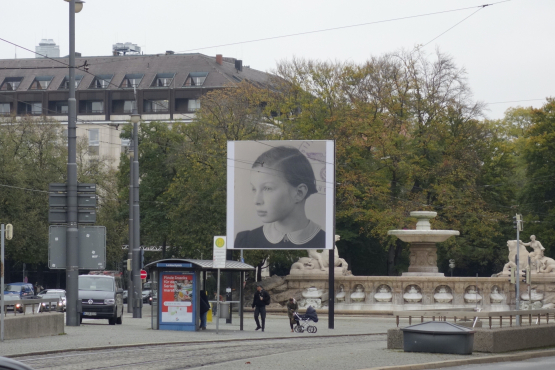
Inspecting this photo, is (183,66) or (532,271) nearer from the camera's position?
(532,271)

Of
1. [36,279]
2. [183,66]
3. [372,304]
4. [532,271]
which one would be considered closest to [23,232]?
[36,279]

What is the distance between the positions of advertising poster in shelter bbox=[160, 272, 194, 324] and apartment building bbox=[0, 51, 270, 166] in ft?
226

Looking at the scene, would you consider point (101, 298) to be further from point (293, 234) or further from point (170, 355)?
point (170, 355)

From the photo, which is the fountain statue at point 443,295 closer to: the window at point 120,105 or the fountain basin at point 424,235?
Result: the fountain basin at point 424,235

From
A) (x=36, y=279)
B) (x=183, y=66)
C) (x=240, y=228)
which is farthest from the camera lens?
(x=183, y=66)

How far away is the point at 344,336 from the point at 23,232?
37.1 m

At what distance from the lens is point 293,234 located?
115 feet

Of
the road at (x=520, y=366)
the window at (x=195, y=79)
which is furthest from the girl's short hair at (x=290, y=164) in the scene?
the window at (x=195, y=79)

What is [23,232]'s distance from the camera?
6044 centimetres

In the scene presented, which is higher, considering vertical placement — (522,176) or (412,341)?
(522,176)

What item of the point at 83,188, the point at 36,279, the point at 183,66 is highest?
the point at 183,66

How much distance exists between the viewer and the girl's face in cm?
3544

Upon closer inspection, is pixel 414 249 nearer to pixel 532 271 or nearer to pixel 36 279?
pixel 532 271

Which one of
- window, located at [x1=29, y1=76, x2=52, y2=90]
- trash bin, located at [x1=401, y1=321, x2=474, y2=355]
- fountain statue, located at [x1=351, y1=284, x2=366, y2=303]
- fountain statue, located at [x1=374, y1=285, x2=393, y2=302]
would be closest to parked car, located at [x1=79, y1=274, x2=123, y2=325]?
fountain statue, located at [x1=351, y1=284, x2=366, y2=303]
